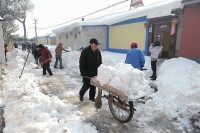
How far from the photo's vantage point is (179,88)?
22.9ft

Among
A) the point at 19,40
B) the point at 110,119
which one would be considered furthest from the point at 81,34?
the point at 19,40

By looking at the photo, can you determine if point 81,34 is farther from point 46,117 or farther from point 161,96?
point 46,117

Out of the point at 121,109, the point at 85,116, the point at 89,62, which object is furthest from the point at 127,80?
the point at 89,62

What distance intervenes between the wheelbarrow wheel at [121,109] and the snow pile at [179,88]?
129 cm

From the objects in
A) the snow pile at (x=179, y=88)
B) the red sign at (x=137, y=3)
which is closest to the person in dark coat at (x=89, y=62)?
the snow pile at (x=179, y=88)

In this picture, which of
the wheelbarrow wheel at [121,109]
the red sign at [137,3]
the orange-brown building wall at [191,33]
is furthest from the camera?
the red sign at [137,3]

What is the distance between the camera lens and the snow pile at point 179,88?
18.1ft

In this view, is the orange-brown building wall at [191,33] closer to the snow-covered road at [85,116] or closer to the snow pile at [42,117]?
the snow-covered road at [85,116]

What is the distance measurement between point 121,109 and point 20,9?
42747 millimetres

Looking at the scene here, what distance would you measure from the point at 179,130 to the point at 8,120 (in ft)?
11.9

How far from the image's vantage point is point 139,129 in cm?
466

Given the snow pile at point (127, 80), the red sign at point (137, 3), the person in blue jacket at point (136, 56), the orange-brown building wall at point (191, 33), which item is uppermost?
the red sign at point (137, 3)

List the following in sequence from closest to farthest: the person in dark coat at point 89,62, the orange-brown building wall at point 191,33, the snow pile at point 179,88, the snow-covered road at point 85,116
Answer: the snow-covered road at point 85,116
the snow pile at point 179,88
the person in dark coat at point 89,62
the orange-brown building wall at point 191,33

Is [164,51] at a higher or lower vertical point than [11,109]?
higher
